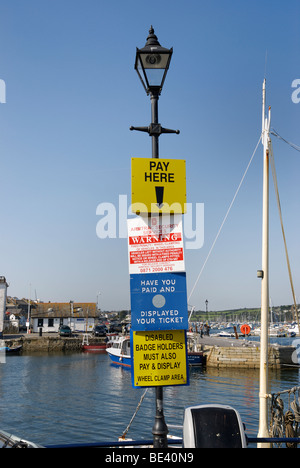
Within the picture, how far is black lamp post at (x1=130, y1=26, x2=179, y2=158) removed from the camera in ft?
17.8

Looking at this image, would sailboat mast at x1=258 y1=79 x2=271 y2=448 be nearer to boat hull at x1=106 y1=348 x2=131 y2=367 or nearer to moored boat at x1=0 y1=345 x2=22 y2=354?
boat hull at x1=106 y1=348 x2=131 y2=367

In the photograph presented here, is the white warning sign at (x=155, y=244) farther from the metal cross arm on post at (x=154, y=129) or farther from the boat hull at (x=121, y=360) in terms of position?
the boat hull at (x=121, y=360)

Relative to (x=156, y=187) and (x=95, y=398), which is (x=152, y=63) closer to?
(x=156, y=187)

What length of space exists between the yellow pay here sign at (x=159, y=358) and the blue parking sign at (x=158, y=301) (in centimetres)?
13

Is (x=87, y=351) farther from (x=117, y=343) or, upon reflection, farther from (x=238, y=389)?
(x=238, y=389)

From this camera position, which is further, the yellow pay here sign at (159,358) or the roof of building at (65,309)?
the roof of building at (65,309)

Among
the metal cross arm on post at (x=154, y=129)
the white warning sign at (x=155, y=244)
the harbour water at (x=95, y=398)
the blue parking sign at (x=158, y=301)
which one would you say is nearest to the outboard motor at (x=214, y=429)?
the blue parking sign at (x=158, y=301)

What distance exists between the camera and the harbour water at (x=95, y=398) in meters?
19.8

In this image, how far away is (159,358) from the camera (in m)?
4.93

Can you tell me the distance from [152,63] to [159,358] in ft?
13.6

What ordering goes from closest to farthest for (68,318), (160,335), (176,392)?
(160,335) → (176,392) → (68,318)
